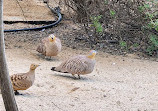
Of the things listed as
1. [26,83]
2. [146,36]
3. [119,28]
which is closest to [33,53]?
[119,28]

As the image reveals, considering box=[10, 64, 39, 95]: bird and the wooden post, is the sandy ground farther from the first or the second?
the wooden post

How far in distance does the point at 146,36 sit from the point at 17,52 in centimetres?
329

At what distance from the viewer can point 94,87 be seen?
659 centimetres

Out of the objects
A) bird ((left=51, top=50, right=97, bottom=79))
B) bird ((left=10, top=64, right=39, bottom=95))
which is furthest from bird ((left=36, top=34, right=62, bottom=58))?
bird ((left=10, top=64, right=39, bottom=95))

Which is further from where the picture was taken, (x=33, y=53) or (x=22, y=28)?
(x=22, y=28)

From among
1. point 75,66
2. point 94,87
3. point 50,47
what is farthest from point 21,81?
point 50,47

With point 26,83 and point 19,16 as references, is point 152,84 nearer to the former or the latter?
point 26,83

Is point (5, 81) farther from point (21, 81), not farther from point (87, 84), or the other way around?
point (87, 84)

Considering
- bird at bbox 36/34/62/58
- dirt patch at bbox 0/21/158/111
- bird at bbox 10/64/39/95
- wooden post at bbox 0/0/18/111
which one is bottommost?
dirt patch at bbox 0/21/158/111

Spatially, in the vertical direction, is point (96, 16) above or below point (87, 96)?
above

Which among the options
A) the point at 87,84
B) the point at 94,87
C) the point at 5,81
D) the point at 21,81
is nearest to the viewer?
the point at 5,81

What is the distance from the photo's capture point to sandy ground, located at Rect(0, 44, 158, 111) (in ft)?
18.1

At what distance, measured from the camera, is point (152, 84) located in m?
7.16

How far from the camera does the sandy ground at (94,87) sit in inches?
217
